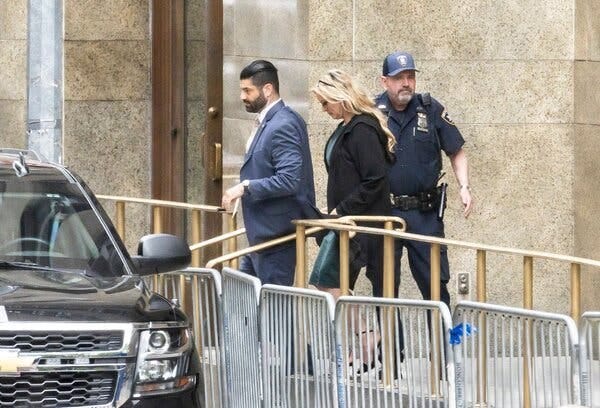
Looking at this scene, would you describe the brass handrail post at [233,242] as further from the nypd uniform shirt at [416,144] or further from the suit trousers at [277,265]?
the nypd uniform shirt at [416,144]

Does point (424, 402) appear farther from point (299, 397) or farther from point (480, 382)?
point (299, 397)

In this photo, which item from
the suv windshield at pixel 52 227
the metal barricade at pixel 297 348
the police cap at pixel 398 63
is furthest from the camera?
the police cap at pixel 398 63

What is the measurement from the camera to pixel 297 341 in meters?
8.02

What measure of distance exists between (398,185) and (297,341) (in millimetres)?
2197

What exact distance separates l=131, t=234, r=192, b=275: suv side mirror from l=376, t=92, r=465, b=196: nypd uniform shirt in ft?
8.51

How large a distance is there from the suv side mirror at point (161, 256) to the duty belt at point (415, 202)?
2565 mm

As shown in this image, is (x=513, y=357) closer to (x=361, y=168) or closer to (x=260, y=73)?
(x=361, y=168)

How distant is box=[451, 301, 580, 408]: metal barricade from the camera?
667cm

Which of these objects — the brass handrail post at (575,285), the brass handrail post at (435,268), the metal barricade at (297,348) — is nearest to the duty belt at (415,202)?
the brass handrail post at (435,268)

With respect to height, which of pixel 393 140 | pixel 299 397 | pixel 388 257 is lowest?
pixel 299 397

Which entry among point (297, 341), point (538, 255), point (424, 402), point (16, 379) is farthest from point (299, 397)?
point (16, 379)

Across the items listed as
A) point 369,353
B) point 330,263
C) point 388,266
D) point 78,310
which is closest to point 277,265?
point 330,263

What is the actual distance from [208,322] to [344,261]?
858 millimetres

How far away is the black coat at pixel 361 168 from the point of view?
949cm
